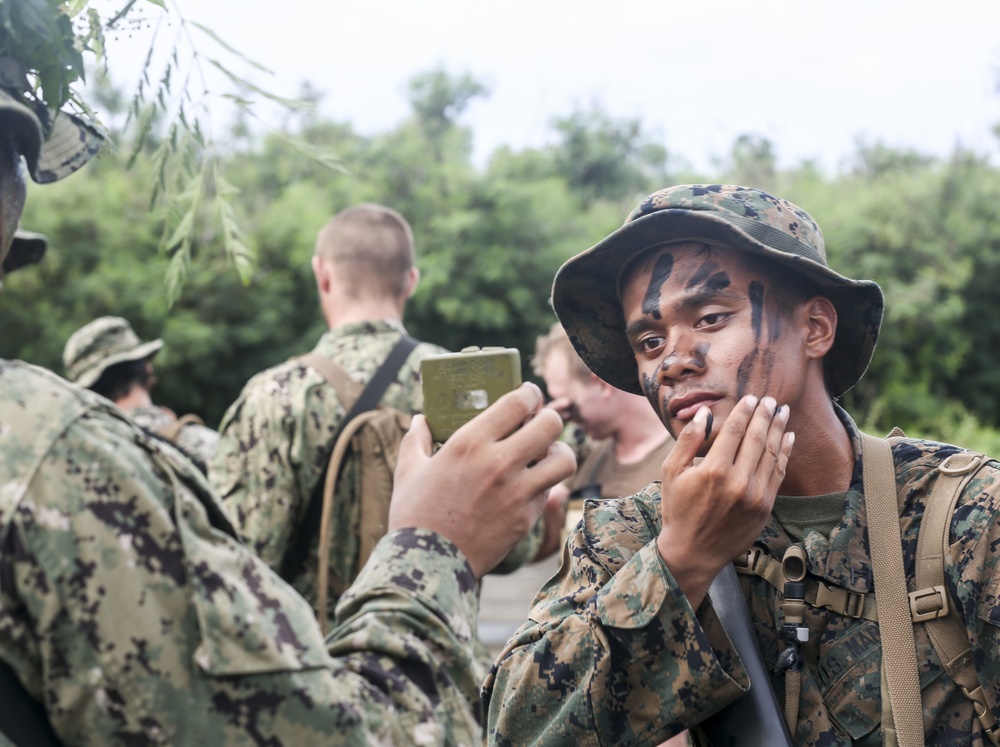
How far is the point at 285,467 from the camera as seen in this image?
4.33 metres

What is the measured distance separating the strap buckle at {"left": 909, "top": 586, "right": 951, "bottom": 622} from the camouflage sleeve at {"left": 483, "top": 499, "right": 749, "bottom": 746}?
422mm

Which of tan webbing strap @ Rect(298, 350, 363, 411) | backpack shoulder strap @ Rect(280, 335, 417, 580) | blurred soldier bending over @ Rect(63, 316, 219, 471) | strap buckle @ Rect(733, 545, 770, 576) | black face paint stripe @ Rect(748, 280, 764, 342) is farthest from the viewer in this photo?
blurred soldier bending over @ Rect(63, 316, 219, 471)

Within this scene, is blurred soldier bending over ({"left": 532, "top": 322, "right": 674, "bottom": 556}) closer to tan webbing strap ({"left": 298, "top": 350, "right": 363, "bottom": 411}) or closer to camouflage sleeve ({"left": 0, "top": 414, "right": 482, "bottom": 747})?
tan webbing strap ({"left": 298, "top": 350, "right": 363, "bottom": 411})

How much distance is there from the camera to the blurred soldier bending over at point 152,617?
130cm

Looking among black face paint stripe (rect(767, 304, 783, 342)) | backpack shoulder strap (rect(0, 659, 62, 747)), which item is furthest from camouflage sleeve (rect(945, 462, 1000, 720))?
backpack shoulder strap (rect(0, 659, 62, 747))

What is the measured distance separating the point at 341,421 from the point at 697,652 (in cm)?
251

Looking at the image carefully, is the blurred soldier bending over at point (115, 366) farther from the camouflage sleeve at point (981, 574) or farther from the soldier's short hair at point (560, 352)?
the camouflage sleeve at point (981, 574)

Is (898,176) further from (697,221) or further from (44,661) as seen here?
(44,661)

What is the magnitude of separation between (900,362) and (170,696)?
74.5ft

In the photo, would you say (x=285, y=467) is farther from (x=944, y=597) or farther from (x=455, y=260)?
(x=455, y=260)

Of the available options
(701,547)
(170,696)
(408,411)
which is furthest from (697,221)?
(408,411)

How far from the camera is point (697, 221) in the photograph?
2553 mm

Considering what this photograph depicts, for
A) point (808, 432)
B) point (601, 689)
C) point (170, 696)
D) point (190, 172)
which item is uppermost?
point (190, 172)

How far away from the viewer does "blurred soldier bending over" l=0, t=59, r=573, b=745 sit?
1.30 m
